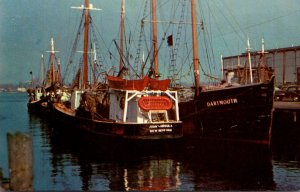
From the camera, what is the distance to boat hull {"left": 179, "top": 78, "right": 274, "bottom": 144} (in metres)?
23.9

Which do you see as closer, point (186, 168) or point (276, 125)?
point (186, 168)

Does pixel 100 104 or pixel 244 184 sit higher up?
pixel 100 104

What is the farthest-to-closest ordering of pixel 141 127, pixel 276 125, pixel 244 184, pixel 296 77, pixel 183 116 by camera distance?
pixel 296 77 < pixel 276 125 < pixel 183 116 < pixel 141 127 < pixel 244 184

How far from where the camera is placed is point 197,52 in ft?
92.7

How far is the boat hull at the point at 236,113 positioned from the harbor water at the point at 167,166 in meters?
0.72

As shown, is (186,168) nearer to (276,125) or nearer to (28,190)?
(28,190)

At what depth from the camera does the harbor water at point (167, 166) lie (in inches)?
643

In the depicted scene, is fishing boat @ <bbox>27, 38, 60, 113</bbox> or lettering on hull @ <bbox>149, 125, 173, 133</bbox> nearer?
lettering on hull @ <bbox>149, 125, 173, 133</bbox>

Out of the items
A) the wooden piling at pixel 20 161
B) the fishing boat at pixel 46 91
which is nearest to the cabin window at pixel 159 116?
the wooden piling at pixel 20 161

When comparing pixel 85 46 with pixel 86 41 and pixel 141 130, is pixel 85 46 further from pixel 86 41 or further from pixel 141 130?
pixel 141 130

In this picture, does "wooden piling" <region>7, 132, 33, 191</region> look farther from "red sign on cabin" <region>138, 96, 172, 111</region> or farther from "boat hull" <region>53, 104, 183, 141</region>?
"red sign on cabin" <region>138, 96, 172, 111</region>

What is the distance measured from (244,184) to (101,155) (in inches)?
392

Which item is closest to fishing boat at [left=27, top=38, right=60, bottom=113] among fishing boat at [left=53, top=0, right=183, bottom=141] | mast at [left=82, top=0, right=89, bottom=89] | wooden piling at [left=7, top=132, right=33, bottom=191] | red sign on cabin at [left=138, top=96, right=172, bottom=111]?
mast at [left=82, top=0, right=89, bottom=89]

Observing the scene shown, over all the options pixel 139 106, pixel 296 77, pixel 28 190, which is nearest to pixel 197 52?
pixel 139 106
